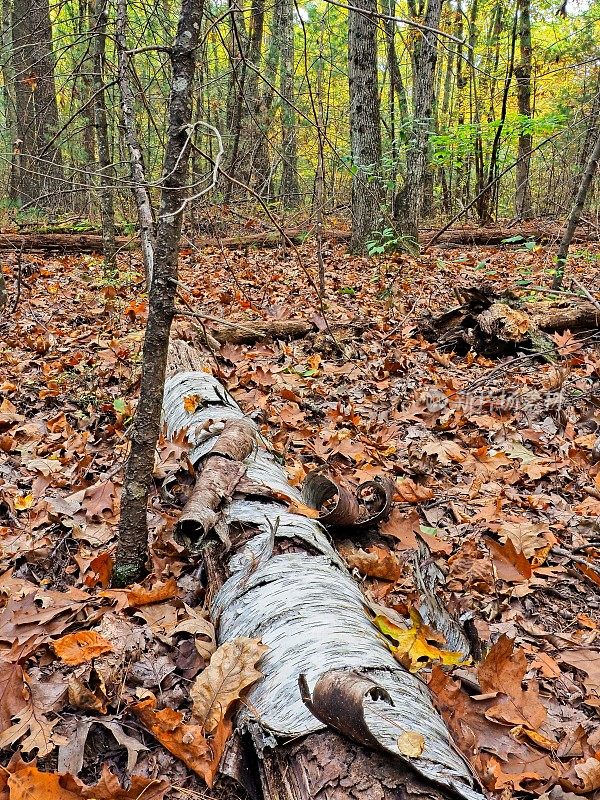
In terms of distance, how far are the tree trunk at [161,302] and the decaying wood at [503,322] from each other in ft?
12.5

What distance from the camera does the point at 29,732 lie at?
5.26 ft

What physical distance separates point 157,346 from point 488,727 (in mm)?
1653

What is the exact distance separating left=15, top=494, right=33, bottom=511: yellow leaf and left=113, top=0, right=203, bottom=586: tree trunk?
89 centimetres

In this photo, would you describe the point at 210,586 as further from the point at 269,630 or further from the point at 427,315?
the point at 427,315

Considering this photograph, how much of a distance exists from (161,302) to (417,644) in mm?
1490

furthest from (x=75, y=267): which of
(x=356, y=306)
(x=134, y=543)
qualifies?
(x=134, y=543)

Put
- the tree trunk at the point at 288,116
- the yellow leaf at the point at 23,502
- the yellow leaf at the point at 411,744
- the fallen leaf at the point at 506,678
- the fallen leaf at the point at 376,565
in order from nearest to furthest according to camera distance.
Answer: the yellow leaf at the point at 411,744, the fallen leaf at the point at 506,678, the fallen leaf at the point at 376,565, the yellow leaf at the point at 23,502, the tree trunk at the point at 288,116

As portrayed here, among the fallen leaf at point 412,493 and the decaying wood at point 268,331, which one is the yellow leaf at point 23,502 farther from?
the decaying wood at point 268,331

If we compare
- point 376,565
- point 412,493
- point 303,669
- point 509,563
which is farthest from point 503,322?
point 303,669

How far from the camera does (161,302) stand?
1.99 metres

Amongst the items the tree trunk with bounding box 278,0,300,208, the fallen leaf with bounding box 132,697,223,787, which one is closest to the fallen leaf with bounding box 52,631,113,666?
the fallen leaf with bounding box 132,697,223,787

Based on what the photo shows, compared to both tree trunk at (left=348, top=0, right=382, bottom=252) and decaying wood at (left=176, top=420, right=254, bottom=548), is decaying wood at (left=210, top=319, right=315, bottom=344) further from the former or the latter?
tree trunk at (left=348, top=0, right=382, bottom=252)

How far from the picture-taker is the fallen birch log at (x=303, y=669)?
1177 millimetres

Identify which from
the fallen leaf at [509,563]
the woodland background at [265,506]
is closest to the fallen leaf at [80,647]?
the woodland background at [265,506]
